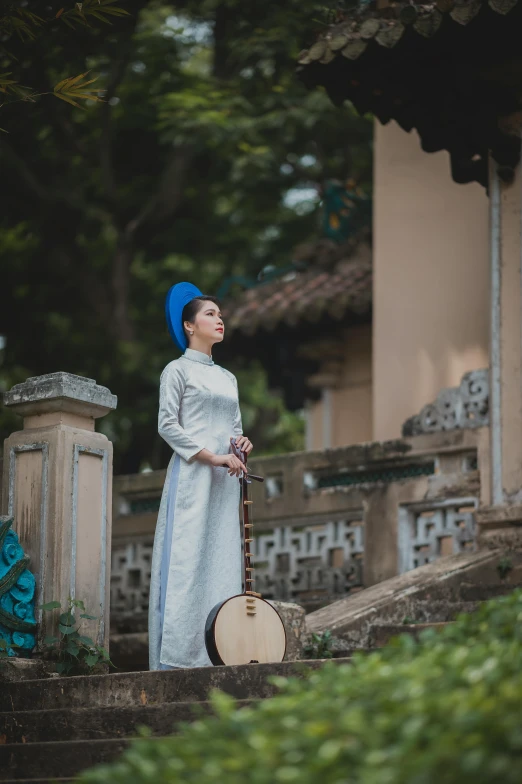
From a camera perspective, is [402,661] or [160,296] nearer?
[402,661]

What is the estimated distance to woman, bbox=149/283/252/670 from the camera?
693 centimetres

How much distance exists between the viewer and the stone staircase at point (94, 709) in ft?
19.0

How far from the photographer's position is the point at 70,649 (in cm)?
709

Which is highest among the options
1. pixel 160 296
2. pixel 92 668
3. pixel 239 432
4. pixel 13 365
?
pixel 160 296

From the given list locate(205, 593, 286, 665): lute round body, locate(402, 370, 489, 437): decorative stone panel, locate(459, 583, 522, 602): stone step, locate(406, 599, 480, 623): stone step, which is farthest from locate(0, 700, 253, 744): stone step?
locate(402, 370, 489, 437): decorative stone panel

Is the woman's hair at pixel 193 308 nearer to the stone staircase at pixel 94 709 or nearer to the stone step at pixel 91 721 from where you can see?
the stone staircase at pixel 94 709

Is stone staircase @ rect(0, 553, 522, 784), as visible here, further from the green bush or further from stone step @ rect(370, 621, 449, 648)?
the green bush

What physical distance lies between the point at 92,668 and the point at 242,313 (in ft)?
25.3

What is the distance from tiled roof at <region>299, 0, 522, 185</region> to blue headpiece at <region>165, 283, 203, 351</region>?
8.53ft

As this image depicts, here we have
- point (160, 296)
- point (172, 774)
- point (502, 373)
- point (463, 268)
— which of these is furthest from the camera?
point (160, 296)

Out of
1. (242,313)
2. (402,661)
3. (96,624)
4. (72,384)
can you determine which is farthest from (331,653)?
(242,313)

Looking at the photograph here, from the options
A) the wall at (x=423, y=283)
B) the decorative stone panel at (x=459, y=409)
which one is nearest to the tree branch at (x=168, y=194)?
the wall at (x=423, y=283)

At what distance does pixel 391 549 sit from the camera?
1013cm

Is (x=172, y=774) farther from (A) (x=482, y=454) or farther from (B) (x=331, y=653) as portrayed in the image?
(A) (x=482, y=454)
